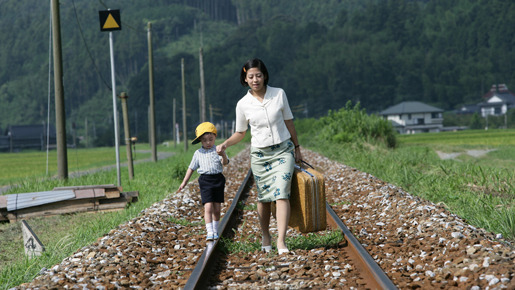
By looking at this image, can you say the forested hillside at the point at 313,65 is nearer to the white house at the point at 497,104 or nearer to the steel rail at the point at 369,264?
the white house at the point at 497,104

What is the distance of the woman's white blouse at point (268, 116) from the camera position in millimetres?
4699

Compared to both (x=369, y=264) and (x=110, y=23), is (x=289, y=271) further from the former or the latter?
(x=110, y=23)

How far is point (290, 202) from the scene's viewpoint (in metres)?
5.01

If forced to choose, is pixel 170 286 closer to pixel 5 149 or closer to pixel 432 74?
pixel 5 149

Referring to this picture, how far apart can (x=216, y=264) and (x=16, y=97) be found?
156928 mm

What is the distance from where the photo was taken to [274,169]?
186 inches

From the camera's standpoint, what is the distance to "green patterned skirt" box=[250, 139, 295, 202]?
4.69 meters

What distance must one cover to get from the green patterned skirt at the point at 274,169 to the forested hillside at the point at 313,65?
96864 millimetres

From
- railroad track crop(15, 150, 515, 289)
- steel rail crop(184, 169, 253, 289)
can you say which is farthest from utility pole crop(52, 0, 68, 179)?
steel rail crop(184, 169, 253, 289)

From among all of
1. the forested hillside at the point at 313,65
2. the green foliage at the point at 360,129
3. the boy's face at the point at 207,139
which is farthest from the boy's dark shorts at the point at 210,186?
the forested hillside at the point at 313,65

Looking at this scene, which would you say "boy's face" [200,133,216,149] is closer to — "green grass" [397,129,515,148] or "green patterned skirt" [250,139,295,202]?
"green patterned skirt" [250,139,295,202]

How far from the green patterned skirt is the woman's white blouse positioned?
0.08 m

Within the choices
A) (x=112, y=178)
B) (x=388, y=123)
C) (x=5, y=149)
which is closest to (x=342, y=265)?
(x=112, y=178)

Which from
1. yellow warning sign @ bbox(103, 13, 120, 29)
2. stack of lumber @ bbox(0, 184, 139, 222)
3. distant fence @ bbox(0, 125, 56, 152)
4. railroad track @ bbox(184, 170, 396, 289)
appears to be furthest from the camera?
distant fence @ bbox(0, 125, 56, 152)
